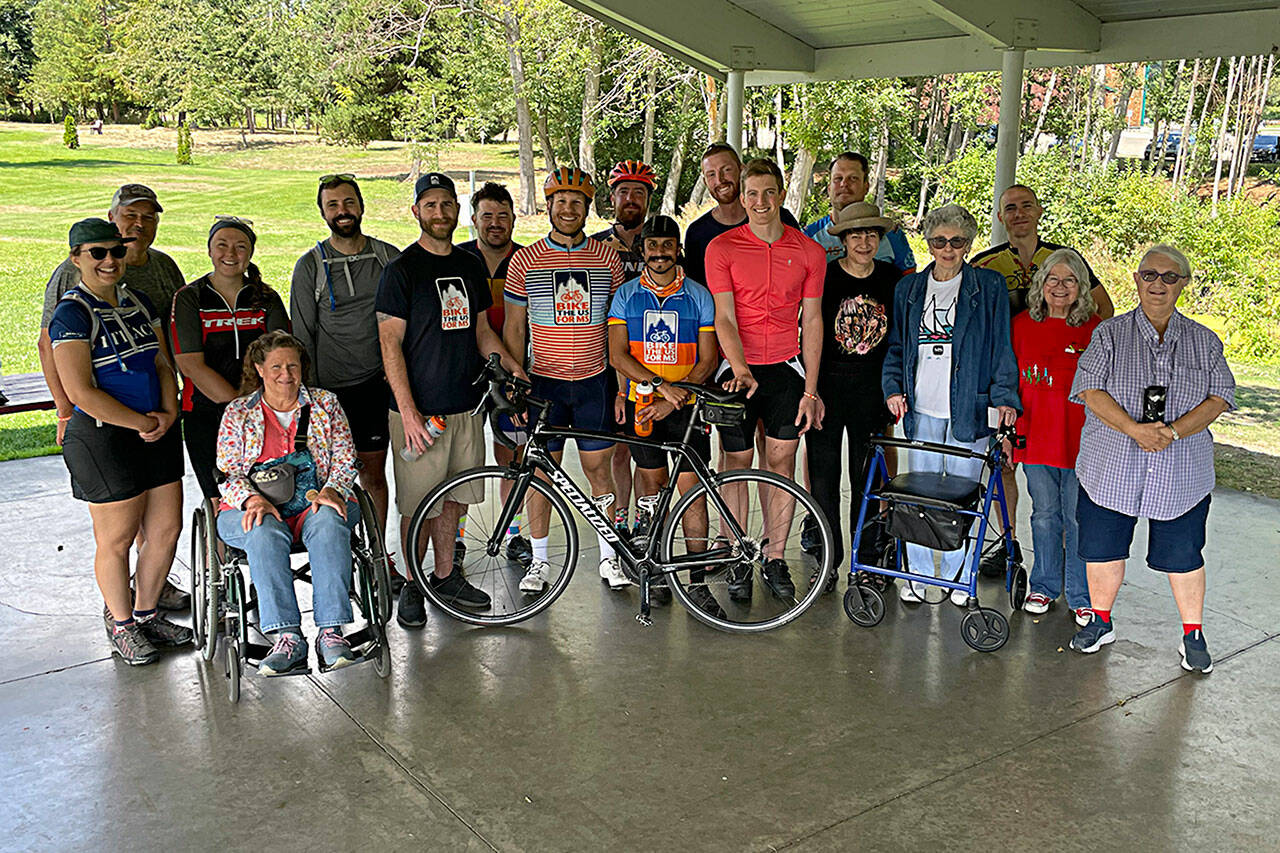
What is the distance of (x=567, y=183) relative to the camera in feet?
13.5

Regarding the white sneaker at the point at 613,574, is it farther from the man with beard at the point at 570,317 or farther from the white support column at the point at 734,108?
the white support column at the point at 734,108

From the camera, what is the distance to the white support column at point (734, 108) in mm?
6777

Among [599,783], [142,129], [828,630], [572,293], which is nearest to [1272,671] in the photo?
[828,630]

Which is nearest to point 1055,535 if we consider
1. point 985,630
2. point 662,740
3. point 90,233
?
point 985,630

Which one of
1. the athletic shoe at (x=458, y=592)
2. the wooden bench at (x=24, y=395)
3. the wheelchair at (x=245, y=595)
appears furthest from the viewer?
the wooden bench at (x=24, y=395)

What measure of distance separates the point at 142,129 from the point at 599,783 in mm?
38608

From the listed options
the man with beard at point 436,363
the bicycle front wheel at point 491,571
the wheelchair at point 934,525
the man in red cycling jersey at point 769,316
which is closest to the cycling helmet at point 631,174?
the man in red cycling jersey at point 769,316

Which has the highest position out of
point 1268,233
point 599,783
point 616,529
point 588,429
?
point 1268,233

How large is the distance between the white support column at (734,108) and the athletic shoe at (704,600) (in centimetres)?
346

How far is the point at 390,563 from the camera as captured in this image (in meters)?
4.41

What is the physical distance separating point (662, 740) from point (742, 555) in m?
0.96

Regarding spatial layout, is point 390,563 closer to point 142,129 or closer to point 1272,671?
point 1272,671

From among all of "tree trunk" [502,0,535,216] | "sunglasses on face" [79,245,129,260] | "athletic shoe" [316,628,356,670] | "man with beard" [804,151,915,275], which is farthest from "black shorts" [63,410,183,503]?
"tree trunk" [502,0,535,216]

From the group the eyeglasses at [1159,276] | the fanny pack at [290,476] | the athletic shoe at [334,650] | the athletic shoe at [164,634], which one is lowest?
the athletic shoe at [164,634]
